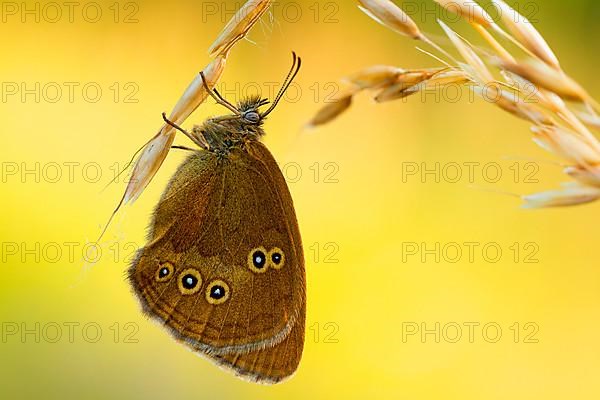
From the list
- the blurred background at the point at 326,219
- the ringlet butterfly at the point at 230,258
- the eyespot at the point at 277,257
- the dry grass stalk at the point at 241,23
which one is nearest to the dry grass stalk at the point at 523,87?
the dry grass stalk at the point at 241,23

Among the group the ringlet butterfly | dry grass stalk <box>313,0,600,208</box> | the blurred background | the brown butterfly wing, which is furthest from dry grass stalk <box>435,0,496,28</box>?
the blurred background

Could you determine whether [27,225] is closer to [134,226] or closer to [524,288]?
[134,226]

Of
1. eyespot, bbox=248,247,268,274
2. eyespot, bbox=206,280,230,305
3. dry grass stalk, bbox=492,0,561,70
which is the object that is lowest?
eyespot, bbox=206,280,230,305

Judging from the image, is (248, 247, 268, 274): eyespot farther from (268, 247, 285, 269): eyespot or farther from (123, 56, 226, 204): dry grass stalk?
(123, 56, 226, 204): dry grass stalk

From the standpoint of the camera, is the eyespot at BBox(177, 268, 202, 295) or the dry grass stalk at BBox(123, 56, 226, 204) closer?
the dry grass stalk at BBox(123, 56, 226, 204)

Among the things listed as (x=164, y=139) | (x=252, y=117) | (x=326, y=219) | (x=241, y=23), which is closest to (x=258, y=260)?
(x=252, y=117)

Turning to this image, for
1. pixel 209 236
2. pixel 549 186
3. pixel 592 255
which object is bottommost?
pixel 209 236

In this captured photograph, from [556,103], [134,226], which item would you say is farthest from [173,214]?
[134,226]
